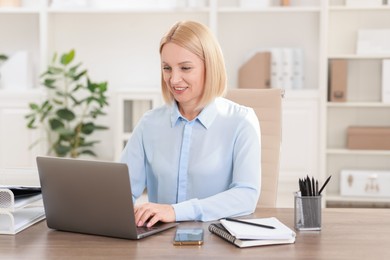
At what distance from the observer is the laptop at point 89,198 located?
1.69m

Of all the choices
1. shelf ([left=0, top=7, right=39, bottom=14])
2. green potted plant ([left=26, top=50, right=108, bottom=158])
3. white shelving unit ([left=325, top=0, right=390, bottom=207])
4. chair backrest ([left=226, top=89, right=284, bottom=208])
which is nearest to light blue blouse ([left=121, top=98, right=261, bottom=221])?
chair backrest ([left=226, top=89, right=284, bottom=208])

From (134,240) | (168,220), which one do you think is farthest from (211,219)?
(134,240)

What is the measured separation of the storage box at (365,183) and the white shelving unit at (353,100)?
0.08m

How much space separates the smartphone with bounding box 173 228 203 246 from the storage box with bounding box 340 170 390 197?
11.0ft

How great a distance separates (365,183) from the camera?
491cm

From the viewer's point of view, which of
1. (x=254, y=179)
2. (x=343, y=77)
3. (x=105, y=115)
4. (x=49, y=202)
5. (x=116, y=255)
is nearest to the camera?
(x=116, y=255)

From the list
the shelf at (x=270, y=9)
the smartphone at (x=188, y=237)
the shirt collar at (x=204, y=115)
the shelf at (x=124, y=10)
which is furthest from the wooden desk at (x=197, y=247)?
the shelf at (x=124, y=10)

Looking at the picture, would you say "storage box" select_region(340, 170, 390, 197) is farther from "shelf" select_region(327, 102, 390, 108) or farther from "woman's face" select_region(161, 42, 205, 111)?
"woman's face" select_region(161, 42, 205, 111)

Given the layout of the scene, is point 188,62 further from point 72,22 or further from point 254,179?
point 72,22

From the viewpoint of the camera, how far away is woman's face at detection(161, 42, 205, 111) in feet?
6.86

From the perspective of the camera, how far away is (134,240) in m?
1.71

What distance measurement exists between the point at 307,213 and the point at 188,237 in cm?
33

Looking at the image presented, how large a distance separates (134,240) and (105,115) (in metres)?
3.54

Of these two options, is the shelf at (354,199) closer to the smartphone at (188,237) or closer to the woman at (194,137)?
the woman at (194,137)
